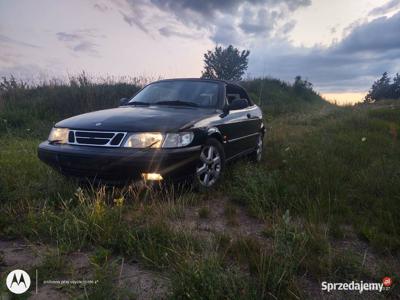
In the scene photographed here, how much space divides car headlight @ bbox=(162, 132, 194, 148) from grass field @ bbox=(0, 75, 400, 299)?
1.53 ft

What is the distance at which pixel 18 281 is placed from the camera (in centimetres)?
201

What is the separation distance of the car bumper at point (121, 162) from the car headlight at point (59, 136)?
0.59ft

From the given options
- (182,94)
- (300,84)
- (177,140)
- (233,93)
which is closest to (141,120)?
(177,140)

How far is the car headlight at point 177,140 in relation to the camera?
10.5 feet

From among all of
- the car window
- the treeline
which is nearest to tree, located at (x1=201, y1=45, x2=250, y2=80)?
the treeline

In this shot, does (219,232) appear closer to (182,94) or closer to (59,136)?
(59,136)

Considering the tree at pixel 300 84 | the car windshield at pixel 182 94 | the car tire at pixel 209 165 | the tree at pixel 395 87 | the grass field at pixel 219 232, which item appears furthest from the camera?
the tree at pixel 395 87

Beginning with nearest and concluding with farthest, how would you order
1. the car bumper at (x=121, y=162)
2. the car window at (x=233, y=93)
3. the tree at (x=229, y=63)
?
the car bumper at (x=121, y=162), the car window at (x=233, y=93), the tree at (x=229, y=63)

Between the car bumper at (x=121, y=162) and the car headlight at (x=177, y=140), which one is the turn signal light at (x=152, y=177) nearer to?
the car bumper at (x=121, y=162)

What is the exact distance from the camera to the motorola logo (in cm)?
194

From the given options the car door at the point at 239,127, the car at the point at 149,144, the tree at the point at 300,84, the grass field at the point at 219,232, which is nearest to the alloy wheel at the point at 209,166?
the car at the point at 149,144

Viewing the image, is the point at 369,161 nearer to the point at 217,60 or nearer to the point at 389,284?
the point at 389,284

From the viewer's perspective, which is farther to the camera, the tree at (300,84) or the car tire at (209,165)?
the tree at (300,84)

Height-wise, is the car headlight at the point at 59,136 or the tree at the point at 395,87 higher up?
the tree at the point at 395,87
